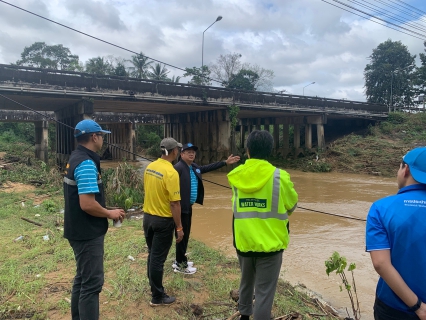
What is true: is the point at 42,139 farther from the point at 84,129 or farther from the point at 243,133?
the point at 84,129

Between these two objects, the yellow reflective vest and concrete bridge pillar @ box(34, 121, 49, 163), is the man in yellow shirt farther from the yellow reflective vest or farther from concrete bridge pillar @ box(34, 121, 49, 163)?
concrete bridge pillar @ box(34, 121, 49, 163)

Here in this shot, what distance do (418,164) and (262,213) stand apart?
1.05 metres

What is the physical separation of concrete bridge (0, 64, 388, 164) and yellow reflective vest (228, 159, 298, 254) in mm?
12597

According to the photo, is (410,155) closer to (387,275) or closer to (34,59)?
(387,275)

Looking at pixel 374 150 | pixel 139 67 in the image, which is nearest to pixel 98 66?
pixel 139 67

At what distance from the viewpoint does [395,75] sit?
33656 mm

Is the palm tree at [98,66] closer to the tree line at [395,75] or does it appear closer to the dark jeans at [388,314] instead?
the tree line at [395,75]

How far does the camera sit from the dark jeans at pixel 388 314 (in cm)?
160

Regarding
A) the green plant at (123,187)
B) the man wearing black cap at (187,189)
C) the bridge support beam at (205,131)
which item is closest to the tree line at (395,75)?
the bridge support beam at (205,131)

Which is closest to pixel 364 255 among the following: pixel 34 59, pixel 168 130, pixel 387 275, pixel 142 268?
pixel 142 268

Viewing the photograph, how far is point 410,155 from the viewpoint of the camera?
1673 mm

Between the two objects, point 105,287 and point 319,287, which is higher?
point 105,287

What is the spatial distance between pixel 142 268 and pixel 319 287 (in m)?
2.47

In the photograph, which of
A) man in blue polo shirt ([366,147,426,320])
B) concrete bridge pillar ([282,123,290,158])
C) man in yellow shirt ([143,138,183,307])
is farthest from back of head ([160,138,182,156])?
concrete bridge pillar ([282,123,290,158])
